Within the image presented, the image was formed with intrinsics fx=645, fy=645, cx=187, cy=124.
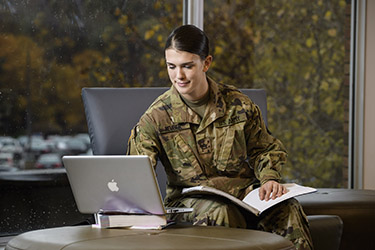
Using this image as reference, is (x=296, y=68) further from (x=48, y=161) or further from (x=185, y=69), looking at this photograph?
(x=185, y=69)

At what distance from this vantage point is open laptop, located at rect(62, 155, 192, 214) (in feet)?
5.97

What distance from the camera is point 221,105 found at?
7.62 ft

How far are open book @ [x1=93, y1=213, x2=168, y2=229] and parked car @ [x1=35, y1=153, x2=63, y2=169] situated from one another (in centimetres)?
134

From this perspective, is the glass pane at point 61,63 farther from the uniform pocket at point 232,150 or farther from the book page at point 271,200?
the book page at point 271,200

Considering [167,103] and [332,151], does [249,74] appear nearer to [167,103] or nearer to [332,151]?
[332,151]

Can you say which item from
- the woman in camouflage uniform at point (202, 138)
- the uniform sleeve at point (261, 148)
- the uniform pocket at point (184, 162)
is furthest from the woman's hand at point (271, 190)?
the uniform pocket at point (184, 162)

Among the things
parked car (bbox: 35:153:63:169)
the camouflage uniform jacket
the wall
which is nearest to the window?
parked car (bbox: 35:153:63:169)

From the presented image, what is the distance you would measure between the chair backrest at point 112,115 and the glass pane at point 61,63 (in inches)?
26.0

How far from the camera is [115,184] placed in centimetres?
187

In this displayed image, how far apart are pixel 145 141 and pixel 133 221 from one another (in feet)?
1.19

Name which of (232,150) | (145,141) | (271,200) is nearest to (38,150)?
(145,141)

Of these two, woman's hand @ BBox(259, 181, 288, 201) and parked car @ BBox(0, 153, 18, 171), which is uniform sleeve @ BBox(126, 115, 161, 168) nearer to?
woman's hand @ BBox(259, 181, 288, 201)

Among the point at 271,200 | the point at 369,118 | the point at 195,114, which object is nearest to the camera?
the point at 271,200

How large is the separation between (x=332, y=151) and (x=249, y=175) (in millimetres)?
2413
